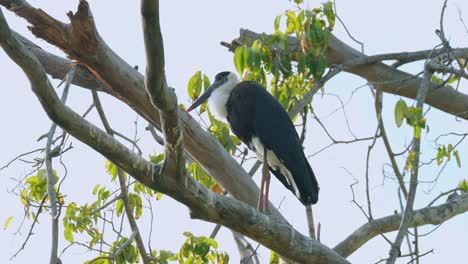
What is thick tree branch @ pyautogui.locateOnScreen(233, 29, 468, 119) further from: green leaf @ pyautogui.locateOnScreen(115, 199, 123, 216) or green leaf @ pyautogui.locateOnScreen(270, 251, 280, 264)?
green leaf @ pyautogui.locateOnScreen(115, 199, 123, 216)

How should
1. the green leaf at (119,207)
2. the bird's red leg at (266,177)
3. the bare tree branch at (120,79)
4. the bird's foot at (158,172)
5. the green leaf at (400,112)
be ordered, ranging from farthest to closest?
the green leaf at (119,207)
the bird's red leg at (266,177)
the green leaf at (400,112)
the bare tree branch at (120,79)
the bird's foot at (158,172)

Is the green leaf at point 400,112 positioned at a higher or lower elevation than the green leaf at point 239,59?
lower

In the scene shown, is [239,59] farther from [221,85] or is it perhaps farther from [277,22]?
[221,85]

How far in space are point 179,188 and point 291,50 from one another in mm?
2223

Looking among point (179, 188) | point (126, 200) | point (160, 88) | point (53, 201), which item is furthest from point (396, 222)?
point (160, 88)

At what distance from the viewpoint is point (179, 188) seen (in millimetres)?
4180

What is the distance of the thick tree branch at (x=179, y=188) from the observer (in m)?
3.64

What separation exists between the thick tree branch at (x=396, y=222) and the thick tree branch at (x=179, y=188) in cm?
80

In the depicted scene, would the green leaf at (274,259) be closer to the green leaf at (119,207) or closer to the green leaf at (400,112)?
the green leaf at (119,207)

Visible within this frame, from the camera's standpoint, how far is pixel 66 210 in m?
6.06

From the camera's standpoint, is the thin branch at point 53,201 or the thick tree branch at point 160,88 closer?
the thick tree branch at point 160,88

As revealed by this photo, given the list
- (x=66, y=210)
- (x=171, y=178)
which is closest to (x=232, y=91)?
(x=66, y=210)

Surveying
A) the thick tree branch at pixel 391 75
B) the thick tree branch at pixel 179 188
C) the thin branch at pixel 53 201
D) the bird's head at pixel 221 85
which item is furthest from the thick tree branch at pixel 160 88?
the thick tree branch at pixel 391 75

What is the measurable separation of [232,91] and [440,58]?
1503 millimetres
